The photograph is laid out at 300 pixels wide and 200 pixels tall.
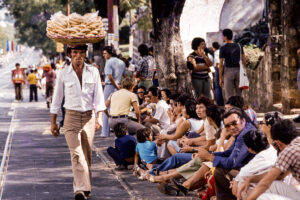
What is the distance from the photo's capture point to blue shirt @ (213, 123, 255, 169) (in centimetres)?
777

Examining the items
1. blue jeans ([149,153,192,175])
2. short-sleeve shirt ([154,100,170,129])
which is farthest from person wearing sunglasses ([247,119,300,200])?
short-sleeve shirt ([154,100,170,129])

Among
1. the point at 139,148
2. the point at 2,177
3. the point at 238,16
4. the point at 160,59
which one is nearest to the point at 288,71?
the point at 160,59

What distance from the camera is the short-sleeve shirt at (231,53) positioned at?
14.1 metres

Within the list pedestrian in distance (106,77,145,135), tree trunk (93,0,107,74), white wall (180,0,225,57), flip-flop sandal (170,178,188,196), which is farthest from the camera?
white wall (180,0,225,57)

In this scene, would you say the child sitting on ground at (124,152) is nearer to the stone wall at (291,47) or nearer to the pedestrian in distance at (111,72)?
the pedestrian in distance at (111,72)

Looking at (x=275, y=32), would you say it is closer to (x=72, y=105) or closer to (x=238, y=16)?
(x=238, y=16)

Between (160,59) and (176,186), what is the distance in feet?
17.3

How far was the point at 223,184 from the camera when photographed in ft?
26.1

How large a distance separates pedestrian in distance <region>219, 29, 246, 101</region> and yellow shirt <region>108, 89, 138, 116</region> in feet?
7.71

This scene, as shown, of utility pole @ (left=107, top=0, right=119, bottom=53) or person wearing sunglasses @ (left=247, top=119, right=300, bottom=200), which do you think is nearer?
person wearing sunglasses @ (left=247, top=119, right=300, bottom=200)

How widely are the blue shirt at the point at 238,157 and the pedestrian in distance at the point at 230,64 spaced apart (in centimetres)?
626

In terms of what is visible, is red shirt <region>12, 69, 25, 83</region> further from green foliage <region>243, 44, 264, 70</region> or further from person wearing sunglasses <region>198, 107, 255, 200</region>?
person wearing sunglasses <region>198, 107, 255, 200</region>

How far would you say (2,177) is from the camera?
10.9 m

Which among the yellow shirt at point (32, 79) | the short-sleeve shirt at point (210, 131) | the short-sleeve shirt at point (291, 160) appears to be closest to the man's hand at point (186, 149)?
the short-sleeve shirt at point (210, 131)
